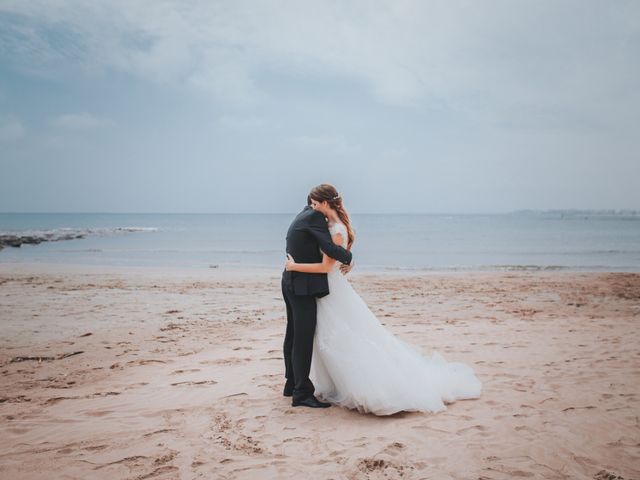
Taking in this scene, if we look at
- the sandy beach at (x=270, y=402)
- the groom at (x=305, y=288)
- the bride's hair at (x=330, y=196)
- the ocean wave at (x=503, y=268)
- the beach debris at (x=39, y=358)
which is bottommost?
the beach debris at (x=39, y=358)

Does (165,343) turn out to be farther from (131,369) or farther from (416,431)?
(416,431)

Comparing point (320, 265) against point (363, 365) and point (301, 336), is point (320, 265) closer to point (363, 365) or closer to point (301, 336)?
point (301, 336)

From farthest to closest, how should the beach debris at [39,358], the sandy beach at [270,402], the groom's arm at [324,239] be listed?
the beach debris at [39,358]
the groom's arm at [324,239]
the sandy beach at [270,402]

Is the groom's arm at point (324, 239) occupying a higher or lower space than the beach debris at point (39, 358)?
higher

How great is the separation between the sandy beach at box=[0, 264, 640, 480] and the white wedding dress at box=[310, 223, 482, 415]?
161mm

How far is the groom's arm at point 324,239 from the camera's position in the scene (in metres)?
4.11

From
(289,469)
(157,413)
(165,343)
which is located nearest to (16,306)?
(165,343)

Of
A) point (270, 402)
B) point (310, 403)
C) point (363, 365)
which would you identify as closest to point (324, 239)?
point (363, 365)

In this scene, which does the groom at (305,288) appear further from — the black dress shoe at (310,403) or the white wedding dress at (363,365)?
the white wedding dress at (363,365)

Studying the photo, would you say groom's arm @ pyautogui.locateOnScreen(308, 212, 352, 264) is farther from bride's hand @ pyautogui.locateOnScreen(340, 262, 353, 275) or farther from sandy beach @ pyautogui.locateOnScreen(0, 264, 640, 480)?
sandy beach @ pyautogui.locateOnScreen(0, 264, 640, 480)

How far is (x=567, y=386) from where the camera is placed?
4.94m

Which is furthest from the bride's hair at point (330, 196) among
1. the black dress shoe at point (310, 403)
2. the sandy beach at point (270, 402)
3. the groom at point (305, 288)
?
the sandy beach at point (270, 402)

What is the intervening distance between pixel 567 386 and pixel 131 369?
544 centimetres

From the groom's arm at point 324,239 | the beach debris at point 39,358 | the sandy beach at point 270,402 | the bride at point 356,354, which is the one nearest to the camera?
the sandy beach at point 270,402
